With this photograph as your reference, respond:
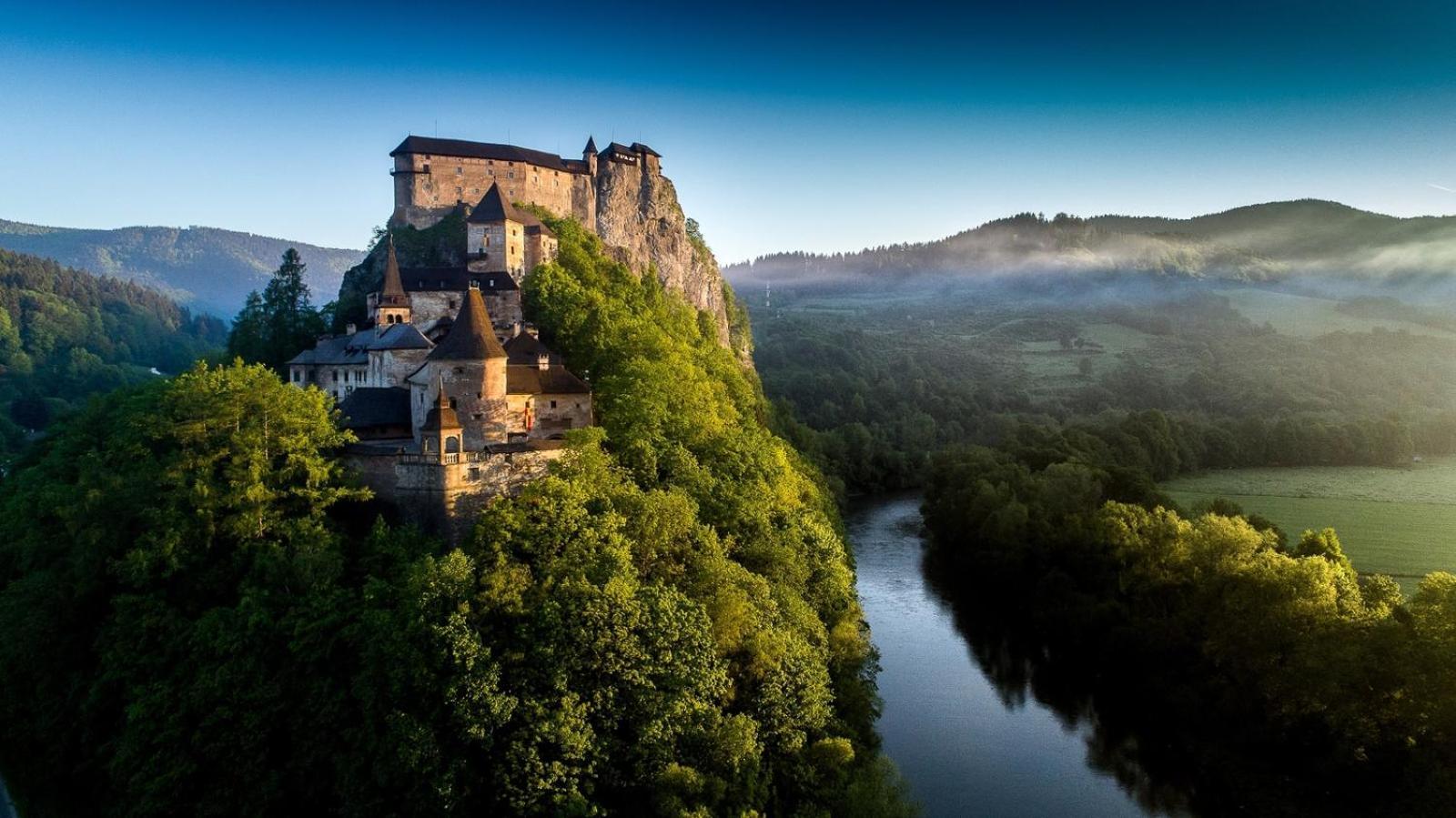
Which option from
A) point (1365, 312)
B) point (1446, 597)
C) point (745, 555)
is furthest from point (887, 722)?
point (1365, 312)

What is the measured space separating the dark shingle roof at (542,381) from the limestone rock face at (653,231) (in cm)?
3501

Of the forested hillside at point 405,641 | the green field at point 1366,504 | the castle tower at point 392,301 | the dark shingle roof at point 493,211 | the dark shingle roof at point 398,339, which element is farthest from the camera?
the dark shingle roof at point 493,211

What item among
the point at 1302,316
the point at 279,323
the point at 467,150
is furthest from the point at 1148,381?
the point at 279,323

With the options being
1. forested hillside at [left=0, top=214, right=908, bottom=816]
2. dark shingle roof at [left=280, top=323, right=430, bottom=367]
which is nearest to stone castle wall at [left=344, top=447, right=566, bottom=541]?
forested hillside at [left=0, top=214, right=908, bottom=816]

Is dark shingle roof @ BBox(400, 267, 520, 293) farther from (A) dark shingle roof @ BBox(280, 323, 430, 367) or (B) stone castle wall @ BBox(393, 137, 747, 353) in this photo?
(B) stone castle wall @ BBox(393, 137, 747, 353)

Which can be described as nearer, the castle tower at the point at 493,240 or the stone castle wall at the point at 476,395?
the stone castle wall at the point at 476,395

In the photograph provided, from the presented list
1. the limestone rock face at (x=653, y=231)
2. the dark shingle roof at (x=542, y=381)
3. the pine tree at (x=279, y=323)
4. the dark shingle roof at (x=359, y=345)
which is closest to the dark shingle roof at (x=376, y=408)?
the dark shingle roof at (x=359, y=345)

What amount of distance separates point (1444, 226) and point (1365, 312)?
1725 cm

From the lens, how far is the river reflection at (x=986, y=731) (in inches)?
1334

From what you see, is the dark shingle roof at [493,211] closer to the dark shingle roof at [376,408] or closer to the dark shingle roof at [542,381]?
the dark shingle roof at [542,381]

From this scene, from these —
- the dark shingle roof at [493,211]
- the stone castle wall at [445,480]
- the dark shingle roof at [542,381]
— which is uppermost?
the dark shingle roof at [493,211]

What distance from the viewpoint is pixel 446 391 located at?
121 feet

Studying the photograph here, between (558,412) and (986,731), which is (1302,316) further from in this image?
(558,412)

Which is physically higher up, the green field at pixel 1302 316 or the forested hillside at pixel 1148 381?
the green field at pixel 1302 316
